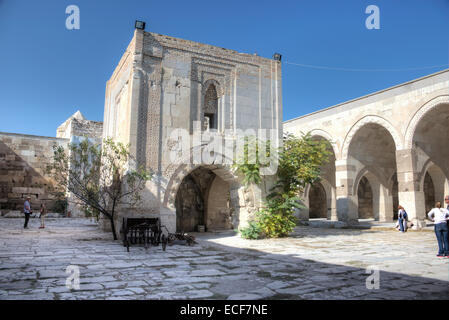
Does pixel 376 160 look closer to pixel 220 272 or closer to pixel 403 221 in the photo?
pixel 403 221

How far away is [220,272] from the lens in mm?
5160

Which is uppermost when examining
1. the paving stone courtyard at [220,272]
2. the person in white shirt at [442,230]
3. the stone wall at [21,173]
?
the stone wall at [21,173]

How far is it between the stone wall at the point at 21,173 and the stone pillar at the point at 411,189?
17352 millimetres

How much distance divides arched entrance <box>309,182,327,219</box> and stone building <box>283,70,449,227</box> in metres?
3.85

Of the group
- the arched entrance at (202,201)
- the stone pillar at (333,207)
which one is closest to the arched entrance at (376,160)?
the stone pillar at (333,207)

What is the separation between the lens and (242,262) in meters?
6.12

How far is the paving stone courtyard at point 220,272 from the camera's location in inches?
152

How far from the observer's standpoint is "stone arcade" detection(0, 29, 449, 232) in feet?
32.8

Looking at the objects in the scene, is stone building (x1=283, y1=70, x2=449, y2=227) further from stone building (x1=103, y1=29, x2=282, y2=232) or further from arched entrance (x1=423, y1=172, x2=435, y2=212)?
arched entrance (x1=423, y1=172, x2=435, y2=212)

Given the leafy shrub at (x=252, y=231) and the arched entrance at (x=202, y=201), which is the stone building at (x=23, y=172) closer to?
the arched entrance at (x=202, y=201)


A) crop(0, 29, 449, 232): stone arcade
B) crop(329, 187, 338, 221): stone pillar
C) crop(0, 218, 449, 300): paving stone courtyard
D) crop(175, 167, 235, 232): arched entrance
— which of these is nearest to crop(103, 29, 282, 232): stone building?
crop(0, 29, 449, 232): stone arcade
